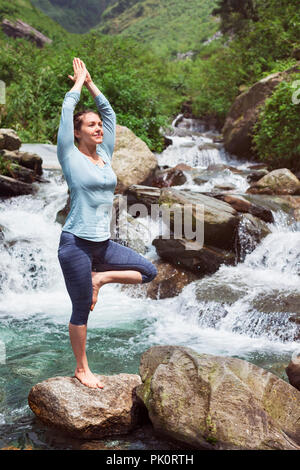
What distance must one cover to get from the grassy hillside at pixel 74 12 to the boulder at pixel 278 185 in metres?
98.1

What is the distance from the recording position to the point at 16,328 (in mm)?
6465

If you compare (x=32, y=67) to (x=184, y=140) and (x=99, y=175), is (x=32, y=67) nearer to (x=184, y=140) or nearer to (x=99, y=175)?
(x=184, y=140)

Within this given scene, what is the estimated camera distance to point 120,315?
7.21 metres

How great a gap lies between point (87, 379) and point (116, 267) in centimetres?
102

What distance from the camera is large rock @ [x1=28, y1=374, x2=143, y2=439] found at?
3.49 meters

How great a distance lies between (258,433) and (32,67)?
65.6ft

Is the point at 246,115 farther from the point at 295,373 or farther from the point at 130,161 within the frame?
the point at 295,373

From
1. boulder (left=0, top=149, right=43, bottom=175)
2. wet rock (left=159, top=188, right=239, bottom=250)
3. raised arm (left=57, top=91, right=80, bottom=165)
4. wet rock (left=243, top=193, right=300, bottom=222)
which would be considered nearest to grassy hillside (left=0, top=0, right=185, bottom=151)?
boulder (left=0, top=149, right=43, bottom=175)

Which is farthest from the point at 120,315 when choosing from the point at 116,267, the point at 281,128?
the point at 281,128

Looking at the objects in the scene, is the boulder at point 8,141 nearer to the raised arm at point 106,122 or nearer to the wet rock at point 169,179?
the wet rock at point 169,179

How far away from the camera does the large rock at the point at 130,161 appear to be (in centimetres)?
1094

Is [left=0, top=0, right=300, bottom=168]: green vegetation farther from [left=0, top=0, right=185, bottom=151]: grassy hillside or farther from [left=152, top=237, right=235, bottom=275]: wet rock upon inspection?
[left=152, top=237, right=235, bottom=275]: wet rock

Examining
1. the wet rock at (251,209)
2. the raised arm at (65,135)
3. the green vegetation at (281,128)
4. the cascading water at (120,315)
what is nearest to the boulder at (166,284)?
the cascading water at (120,315)
